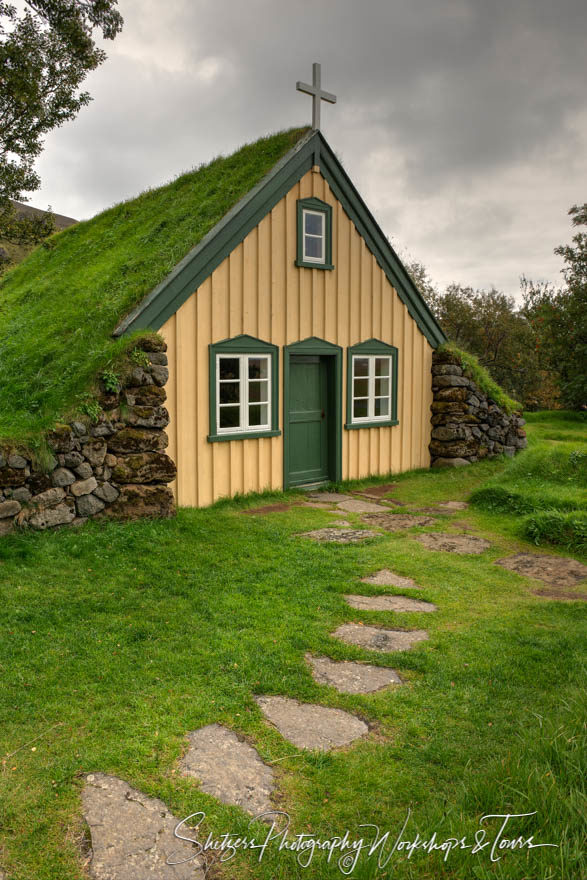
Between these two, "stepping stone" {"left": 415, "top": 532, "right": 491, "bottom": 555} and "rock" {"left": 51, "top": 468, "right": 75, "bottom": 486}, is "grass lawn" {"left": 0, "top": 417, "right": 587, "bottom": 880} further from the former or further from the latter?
"rock" {"left": 51, "top": 468, "right": 75, "bottom": 486}

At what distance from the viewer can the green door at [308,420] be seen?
10.8 meters

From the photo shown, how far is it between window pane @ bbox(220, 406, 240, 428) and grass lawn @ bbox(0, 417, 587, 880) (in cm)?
281

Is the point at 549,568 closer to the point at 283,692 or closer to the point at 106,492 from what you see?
the point at 283,692

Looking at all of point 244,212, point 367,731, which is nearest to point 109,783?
point 367,731

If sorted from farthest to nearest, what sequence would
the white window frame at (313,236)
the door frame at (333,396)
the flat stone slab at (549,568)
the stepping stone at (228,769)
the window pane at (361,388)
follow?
the window pane at (361,388) → the door frame at (333,396) → the white window frame at (313,236) → the flat stone slab at (549,568) → the stepping stone at (228,769)

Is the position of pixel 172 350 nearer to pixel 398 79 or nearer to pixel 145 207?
pixel 145 207

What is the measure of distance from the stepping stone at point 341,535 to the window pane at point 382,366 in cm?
494

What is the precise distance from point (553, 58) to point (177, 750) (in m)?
12.8

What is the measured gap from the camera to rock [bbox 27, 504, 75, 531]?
22.9 ft

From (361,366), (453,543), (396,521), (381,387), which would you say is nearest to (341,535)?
(396,521)

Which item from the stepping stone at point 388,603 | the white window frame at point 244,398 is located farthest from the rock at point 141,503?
the stepping stone at point 388,603

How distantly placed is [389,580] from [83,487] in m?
3.99

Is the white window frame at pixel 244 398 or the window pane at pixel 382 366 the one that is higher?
the window pane at pixel 382 366

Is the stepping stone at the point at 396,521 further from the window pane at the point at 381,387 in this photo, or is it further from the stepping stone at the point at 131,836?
the stepping stone at the point at 131,836
